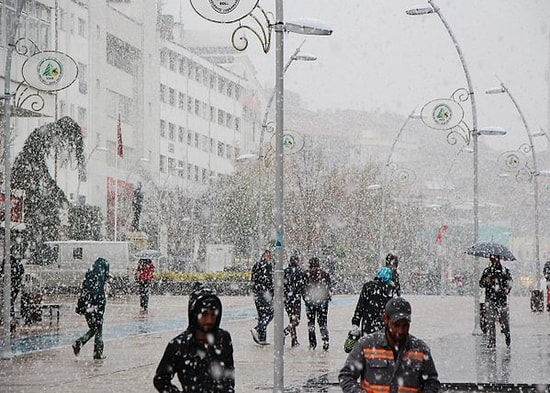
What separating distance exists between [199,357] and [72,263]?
38.2m

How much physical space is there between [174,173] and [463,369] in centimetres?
7546

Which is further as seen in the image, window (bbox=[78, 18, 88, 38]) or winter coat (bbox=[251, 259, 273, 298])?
window (bbox=[78, 18, 88, 38])

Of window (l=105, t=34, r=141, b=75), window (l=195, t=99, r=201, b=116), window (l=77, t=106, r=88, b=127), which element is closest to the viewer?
window (l=77, t=106, r=88, b=127)

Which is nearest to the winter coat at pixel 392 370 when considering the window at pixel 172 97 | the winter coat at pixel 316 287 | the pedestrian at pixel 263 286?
the winter coat at pixel 316 287

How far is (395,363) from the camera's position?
6.47 metres

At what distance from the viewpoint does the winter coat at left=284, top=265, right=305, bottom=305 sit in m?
20.2

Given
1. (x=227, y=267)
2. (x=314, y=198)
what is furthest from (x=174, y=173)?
(x=227, y=267)

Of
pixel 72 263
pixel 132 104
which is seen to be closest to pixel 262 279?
pixel 72 263

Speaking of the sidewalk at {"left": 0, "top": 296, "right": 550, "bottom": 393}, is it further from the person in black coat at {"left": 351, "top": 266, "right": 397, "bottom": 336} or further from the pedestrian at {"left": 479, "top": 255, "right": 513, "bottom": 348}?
the person in black coat at {"left": 351, "top": 266, "right": 397, "bottom": 336}

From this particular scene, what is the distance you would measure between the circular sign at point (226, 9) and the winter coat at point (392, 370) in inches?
317

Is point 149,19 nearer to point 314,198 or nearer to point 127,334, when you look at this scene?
point 314,198

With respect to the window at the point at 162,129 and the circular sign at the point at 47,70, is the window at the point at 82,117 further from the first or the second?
the circular sign at the point at 47,70

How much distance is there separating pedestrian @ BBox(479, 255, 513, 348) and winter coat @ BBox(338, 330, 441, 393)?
13.3 metres

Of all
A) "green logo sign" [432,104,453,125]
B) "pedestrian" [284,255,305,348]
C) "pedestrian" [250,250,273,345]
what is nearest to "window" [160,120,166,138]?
"green logo sign" [432,104,453,125]
